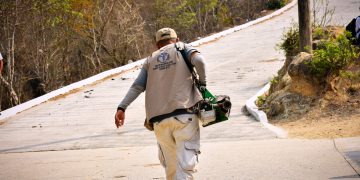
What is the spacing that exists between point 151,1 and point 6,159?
33203 millimetres

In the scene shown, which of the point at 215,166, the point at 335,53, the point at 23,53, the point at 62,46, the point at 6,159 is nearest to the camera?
the point at 215,166

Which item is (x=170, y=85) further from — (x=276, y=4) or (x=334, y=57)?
(x=276, y=4)

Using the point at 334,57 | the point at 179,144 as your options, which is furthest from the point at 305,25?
the point at 179,144

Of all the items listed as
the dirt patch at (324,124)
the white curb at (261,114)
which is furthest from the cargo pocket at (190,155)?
the white curb at (261,114)

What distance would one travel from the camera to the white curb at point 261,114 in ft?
37.4

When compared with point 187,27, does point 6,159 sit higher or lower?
lower

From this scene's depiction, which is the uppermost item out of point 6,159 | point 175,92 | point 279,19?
point 279,19

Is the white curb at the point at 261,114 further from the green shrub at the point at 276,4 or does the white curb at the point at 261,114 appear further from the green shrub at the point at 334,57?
the green shrub at the point at 276,4

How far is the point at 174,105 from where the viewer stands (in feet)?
20.7

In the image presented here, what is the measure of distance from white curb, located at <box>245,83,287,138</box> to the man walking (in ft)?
15.8

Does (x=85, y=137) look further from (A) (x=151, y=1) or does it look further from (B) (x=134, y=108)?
(A) (x=151, y=1)

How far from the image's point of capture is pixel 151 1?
4353 centimetres

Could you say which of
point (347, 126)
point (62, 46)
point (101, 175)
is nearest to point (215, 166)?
point (101, 175)

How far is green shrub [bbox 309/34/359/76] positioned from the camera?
12.5 metres
